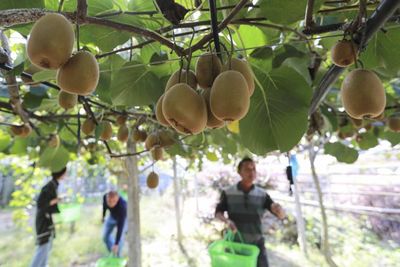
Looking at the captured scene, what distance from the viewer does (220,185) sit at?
712 centimetres

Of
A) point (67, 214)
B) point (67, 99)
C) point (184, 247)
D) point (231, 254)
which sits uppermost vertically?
point (67, 99)

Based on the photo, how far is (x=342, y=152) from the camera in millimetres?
1431

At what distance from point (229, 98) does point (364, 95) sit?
21 cm

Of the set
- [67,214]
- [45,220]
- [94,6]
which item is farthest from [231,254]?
[67,214]

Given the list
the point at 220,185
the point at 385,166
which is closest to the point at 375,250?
the point at 385,166

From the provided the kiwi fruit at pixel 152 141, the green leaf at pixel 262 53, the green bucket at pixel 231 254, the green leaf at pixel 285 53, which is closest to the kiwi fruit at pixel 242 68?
the green leaf at pixel 262 53

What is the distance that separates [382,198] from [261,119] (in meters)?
3.71

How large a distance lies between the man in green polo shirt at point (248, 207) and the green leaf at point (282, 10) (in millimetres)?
2387

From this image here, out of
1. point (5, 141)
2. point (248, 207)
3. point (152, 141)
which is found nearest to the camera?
point (152, 141)

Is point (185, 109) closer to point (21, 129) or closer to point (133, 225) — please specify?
point (21, 129)

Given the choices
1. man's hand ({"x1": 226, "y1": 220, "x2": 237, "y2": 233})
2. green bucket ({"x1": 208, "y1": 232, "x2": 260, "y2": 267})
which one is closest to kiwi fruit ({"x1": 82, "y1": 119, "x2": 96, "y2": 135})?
green bucket ({"x1": 208, "y1": 232, "x2": 260, "y2": 267})

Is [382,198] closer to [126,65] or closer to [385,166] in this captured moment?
[385,166]

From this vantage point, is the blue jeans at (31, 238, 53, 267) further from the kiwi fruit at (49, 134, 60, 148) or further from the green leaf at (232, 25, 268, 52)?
the green leaf at (232, 25, 268, 52)

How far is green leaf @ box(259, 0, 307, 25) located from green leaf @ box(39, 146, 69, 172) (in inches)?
63.5
